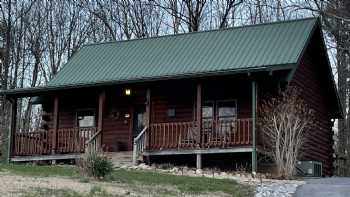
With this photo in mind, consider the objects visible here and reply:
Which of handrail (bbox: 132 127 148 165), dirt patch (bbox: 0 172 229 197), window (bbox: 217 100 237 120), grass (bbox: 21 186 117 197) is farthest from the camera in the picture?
window (bbox: 217 100 237 120)

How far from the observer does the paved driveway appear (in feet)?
55.2

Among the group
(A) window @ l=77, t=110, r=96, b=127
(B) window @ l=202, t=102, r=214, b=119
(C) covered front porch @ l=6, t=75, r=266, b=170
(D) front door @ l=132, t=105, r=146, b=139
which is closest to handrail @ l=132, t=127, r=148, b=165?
(C) covered front porch @ l=6, t=75, r=266, b=170

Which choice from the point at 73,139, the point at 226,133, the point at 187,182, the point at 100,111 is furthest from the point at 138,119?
the point at 187,182

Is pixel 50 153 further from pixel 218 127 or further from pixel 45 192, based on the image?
pixel 45 192

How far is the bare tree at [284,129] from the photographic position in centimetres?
2191

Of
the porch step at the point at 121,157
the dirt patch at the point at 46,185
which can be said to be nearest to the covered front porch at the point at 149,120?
the porch step at the point at 121,157

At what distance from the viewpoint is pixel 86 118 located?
29172 millimetres

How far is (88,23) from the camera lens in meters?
44.7

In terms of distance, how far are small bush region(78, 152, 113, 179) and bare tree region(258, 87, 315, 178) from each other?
626 centimetres

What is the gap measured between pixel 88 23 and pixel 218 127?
2159cm

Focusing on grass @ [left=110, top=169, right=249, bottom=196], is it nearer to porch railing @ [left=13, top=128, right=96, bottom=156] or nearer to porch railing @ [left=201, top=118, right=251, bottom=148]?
porch railing @ [left=201, top=118, right=251, bottom=148]

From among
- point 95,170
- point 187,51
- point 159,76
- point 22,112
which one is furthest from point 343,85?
point 95,170

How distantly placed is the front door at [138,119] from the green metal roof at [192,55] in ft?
4.96

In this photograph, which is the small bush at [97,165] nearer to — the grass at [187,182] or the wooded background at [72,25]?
the grass at [187,182]
